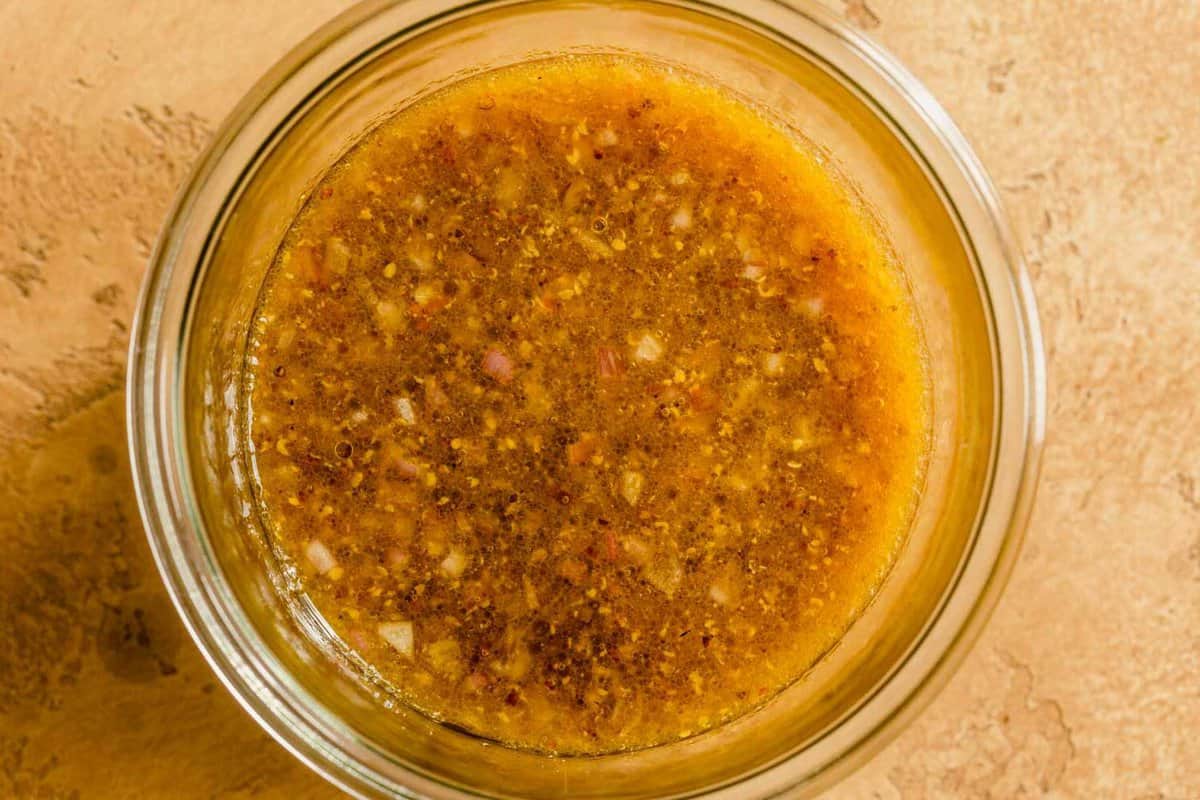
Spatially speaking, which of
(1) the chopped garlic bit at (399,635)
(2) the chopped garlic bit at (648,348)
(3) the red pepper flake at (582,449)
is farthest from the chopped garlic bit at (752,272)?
(1) the chopped garlic bit at (399,635)

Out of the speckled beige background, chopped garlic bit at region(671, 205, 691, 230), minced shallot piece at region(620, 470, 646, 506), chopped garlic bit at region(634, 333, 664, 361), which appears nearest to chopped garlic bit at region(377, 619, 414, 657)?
the speckled beige background

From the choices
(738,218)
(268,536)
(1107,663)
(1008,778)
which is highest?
(738,218)

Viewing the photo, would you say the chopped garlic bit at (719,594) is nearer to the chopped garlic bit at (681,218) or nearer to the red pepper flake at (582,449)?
the red pepper flake at (582,449)

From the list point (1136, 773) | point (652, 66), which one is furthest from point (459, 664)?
point (1136, 773)

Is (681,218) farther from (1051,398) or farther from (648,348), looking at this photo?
(1051,398)

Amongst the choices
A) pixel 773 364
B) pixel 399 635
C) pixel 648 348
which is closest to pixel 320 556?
pixel 399 635

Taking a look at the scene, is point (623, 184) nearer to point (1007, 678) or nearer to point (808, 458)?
point (808, 458)
